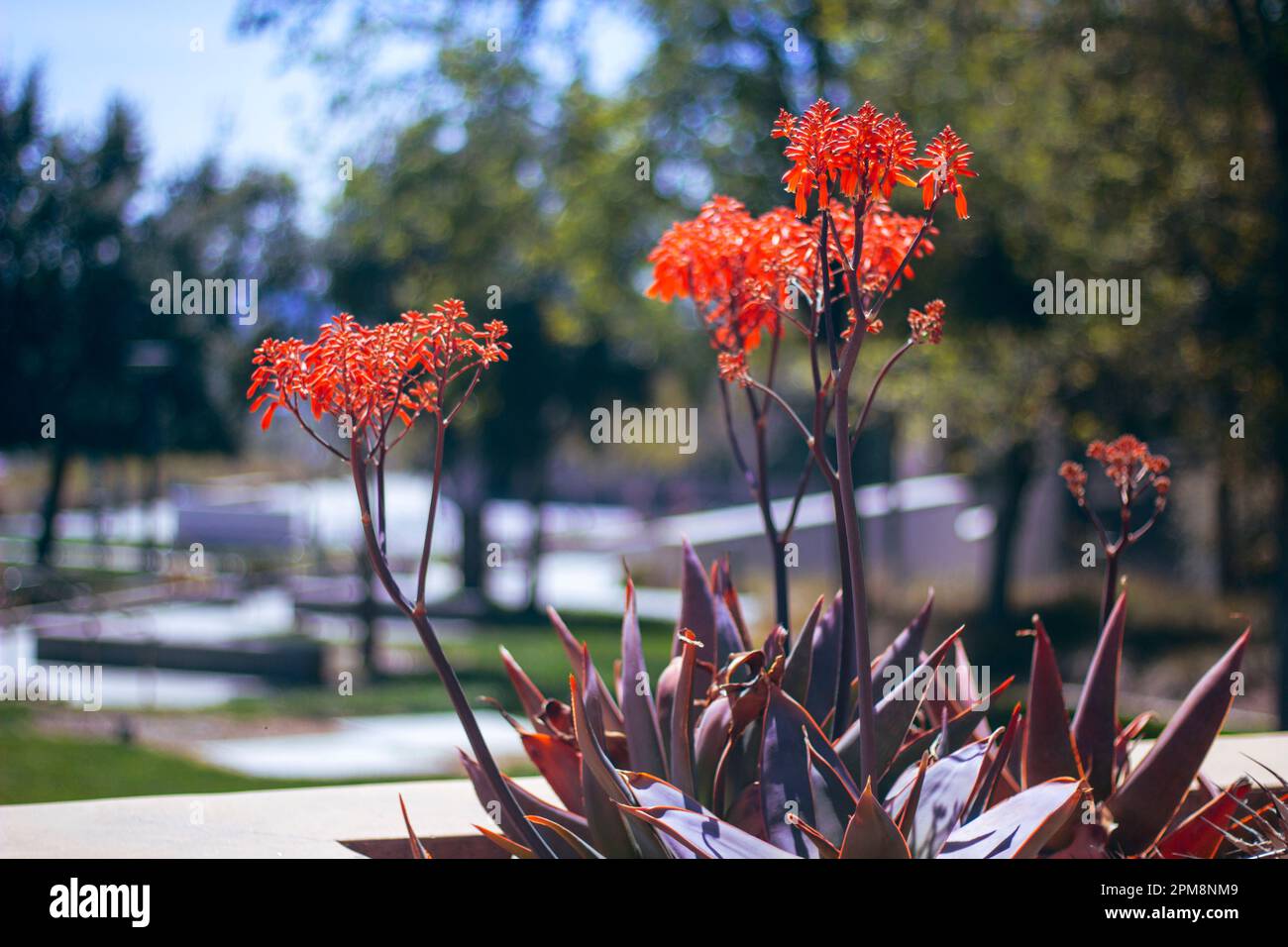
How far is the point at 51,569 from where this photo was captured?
18281 mm

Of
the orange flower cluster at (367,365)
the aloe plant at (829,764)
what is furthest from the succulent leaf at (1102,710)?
the orange flower cluster at (367,365)

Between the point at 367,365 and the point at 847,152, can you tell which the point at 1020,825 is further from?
the point at 367,365

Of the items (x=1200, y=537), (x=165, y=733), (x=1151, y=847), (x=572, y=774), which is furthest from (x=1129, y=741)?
(x=1200, y=537)

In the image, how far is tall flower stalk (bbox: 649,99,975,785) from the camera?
2.79 m

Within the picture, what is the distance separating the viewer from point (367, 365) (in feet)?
9.47

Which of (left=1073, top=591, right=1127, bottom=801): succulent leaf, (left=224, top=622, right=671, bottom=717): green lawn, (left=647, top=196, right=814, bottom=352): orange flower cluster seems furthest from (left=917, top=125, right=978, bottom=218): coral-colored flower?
(left=224, top=622, right=671, bottom=717): green lawn

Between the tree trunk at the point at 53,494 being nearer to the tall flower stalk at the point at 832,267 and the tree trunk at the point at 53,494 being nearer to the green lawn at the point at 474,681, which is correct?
the green lawn at the point at 474,681

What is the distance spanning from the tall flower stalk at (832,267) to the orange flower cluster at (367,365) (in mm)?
704

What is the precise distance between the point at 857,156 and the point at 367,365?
119 cm

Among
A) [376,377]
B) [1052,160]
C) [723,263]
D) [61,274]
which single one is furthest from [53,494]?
[376,377]

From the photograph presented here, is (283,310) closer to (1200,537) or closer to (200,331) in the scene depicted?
(200,331)

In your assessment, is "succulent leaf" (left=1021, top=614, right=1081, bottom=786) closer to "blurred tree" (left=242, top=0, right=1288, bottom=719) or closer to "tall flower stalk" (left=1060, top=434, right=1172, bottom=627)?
"tall flower stalk" (left=1060, top=434, right=1172, bottom=627)

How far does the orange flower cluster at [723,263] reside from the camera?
3.75 meters
